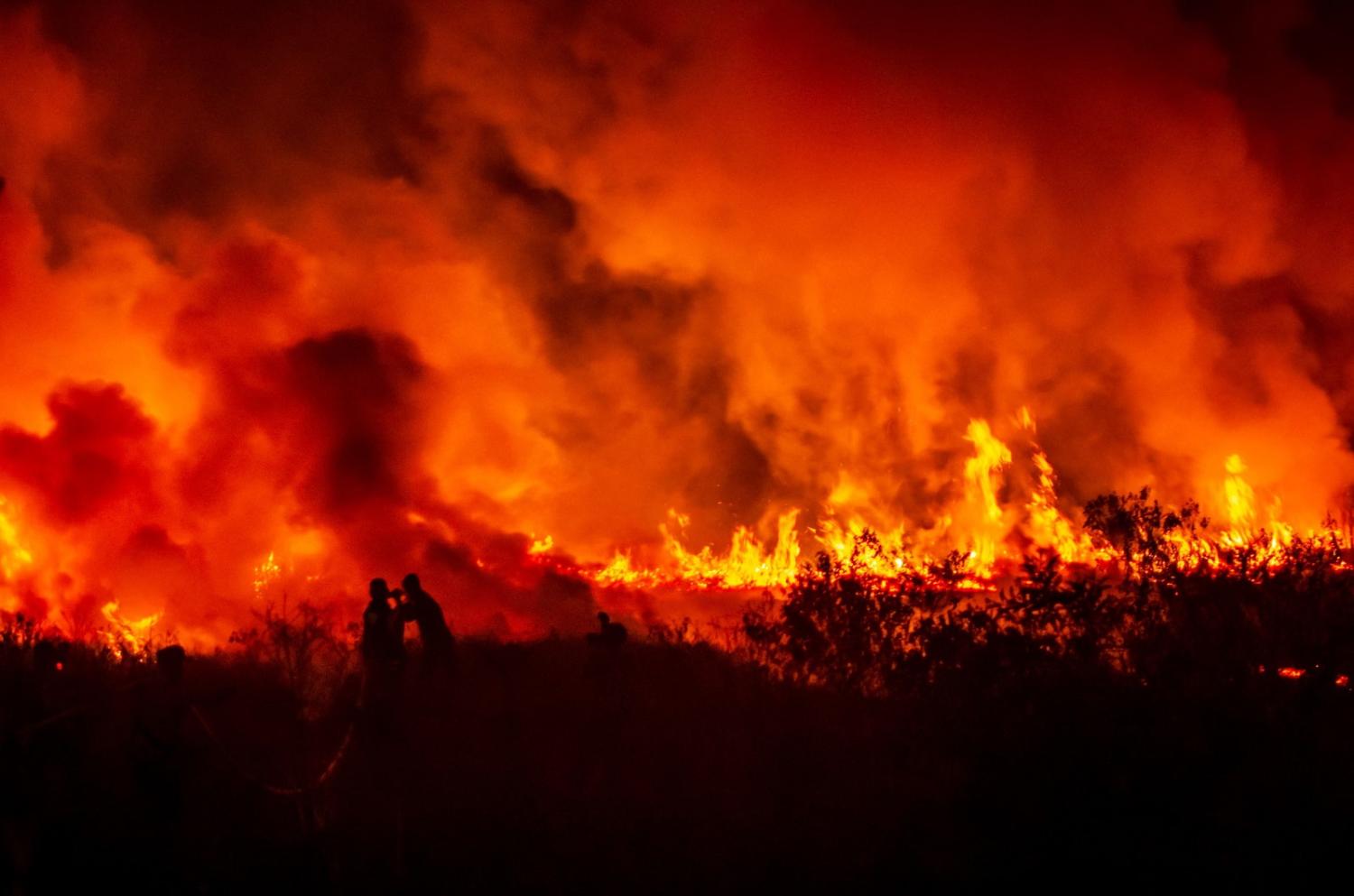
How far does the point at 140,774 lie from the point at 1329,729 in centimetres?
1009

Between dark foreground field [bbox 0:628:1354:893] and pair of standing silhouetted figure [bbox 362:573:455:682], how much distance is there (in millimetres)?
647

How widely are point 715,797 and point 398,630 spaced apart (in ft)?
14.1

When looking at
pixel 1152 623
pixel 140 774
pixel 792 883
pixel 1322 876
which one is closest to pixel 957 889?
pixel 792 883

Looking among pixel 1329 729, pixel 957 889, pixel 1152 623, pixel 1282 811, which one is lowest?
pixel 957 889

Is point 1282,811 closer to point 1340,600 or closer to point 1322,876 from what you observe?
point 1322,876

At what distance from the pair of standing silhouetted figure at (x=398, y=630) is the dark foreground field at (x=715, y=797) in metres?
0.65

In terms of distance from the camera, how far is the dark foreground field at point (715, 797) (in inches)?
263

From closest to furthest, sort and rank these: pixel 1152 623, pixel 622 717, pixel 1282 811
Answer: pixel 1282 811
pixel 1152 623
pixel 622 717

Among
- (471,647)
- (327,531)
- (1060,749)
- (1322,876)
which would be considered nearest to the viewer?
(1322,876)

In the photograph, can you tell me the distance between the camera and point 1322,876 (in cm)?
654

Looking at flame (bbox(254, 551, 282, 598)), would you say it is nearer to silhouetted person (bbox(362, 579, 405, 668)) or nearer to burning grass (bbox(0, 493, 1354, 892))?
burning grass (bbox(0, 493, 1354, 892))

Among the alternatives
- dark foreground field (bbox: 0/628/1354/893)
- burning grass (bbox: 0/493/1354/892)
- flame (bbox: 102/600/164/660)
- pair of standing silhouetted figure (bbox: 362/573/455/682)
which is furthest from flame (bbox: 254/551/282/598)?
dark foreground field (bbox: 0/628/1354/893)

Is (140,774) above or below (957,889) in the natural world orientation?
above

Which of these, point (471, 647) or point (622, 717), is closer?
point (622, 717)
